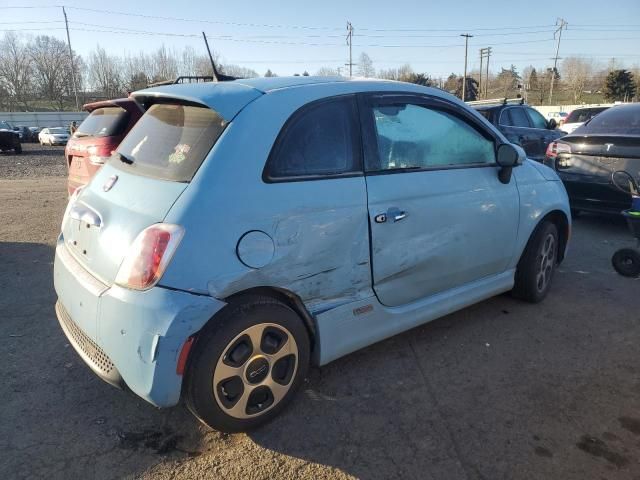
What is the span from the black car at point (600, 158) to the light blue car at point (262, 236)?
357cm

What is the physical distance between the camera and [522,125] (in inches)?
432

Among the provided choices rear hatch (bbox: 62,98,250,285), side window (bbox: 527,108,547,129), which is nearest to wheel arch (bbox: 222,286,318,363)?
rear hatch (bbox: 62,98,250,285)

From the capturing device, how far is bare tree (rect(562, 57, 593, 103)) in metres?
68.0

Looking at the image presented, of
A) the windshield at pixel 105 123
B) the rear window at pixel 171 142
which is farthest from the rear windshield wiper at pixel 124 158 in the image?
the windshield at pixel 105 123

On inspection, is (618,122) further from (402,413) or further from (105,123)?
(105,123)

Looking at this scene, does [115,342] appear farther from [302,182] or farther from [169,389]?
[302,182]

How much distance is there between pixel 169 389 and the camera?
7.26 ft

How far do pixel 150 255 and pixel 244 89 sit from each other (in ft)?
3.51

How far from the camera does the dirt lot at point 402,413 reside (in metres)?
2.29

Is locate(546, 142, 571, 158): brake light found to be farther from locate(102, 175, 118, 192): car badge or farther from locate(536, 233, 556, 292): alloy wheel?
locate(102, 175, 118, 192): car badge

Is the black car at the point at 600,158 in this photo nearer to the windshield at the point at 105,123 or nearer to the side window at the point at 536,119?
the side window at the point at 536,119

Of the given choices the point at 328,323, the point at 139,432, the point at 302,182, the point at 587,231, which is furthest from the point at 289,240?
the point at 587,231

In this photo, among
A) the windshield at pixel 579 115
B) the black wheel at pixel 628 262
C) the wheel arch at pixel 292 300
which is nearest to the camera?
the wheel arch at pixel 292 300

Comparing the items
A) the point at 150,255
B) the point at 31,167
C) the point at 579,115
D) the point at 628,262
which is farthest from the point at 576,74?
the point at 150,255
